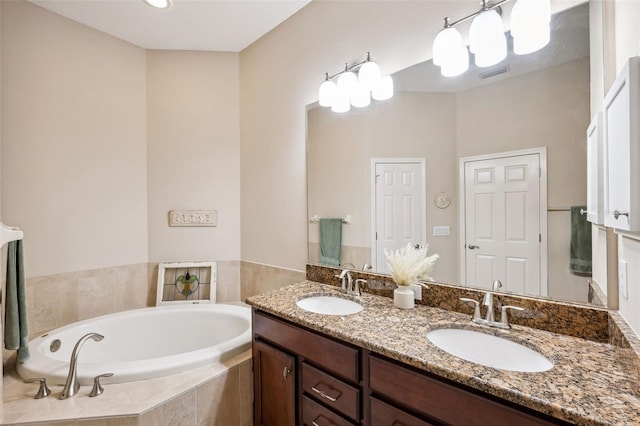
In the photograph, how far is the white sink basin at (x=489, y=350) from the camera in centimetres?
102

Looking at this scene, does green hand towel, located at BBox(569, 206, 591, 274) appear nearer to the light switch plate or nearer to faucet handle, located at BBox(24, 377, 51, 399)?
the light switch plate

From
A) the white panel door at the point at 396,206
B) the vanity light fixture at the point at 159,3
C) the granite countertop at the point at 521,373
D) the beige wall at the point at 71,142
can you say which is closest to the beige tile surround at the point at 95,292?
the beige wall at the point at 71,142

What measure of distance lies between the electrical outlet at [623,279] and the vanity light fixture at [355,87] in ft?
4.11

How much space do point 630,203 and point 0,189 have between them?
299 centimetres

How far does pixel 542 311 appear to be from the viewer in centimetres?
117

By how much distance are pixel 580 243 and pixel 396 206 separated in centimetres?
80

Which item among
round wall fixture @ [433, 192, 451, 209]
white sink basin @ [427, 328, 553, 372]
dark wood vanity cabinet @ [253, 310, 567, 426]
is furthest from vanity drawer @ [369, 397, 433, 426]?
round wall fixture @ [433, 192, 451, 209]

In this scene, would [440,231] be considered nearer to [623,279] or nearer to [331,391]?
[623,279]

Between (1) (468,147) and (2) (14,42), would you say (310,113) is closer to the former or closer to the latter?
(1) (468,147)

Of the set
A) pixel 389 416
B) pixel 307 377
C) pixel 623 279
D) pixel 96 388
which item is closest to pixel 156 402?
pixel 96 388

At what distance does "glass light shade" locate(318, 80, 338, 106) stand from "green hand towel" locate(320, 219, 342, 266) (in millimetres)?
770

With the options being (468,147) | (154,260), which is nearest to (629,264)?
(468,147)

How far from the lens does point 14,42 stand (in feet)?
6.71

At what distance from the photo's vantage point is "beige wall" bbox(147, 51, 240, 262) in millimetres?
2699
